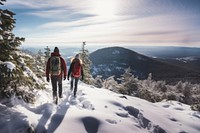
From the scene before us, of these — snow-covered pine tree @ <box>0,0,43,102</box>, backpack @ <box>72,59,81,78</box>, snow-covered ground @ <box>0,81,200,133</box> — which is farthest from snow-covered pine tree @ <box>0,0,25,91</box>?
backpack @ <box>72,59,81,78</box>

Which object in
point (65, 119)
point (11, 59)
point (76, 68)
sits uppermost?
point (11, 59)

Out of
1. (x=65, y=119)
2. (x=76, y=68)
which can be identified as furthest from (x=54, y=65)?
(x=65, y=119)

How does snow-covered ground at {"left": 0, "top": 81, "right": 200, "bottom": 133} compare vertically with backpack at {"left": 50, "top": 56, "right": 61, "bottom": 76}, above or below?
below

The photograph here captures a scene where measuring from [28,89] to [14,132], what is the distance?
104 inches

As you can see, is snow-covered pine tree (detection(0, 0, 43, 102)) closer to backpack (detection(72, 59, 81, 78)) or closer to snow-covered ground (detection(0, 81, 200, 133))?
snow-covered ground (detection(0, 81, 200, 133))

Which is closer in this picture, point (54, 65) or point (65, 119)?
point (65, 119)

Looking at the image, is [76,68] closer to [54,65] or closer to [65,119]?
[54,65]

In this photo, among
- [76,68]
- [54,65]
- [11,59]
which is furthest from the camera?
[76,68]

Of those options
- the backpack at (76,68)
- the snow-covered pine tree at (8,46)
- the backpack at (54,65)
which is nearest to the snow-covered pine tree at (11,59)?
the snow-covered pine tree at (8,46)

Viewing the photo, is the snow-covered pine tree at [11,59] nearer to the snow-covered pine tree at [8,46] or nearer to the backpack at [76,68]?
the snow-covered pine tree at [8,46]

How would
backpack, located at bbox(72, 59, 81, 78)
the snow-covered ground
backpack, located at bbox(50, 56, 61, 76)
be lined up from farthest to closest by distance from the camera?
backpack, located at bbox(72, 59, 81, 78) → backpack, located at bbox(50, 56, 61, 76) → the snow-covered ground

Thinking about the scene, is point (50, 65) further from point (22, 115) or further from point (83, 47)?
point (83, 47)

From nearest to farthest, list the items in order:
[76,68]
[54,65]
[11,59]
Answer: [11,59] < [54,65] < [76,68]

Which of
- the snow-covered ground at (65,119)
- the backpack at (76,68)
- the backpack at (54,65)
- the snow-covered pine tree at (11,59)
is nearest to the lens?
the snow-covered ground at (65,119)
